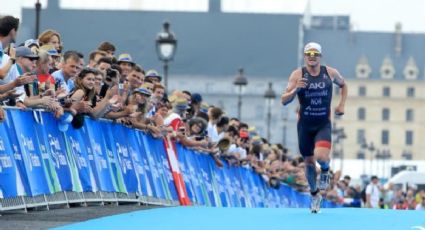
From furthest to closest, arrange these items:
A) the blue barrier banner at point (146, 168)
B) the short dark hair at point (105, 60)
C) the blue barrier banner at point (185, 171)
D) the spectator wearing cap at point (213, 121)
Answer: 1. the spectator wearing cap at point (213, 121)
2. the blue barrier banner at point (185, 171)
3. the blue barrier banner at point (146, 168)
4. the short dark hair at point (105, 60)

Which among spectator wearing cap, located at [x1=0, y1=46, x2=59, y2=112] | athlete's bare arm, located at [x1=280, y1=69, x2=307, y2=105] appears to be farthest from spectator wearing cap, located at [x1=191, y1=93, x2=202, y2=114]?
spectator wearing cap, located at [x1=0, y1=46, x2=59, y2=112]

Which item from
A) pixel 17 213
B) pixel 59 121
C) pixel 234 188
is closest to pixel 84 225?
pixel 17 213

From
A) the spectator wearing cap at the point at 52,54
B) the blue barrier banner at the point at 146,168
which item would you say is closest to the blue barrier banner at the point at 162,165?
the blue barrier banner at the point at 146,168

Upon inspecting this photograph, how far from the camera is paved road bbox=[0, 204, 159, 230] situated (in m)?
12.9

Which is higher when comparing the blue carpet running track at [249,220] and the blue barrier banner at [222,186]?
the blue carpet running track at [249,220]

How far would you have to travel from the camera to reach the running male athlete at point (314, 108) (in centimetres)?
1845

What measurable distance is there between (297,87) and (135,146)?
2.70 metres

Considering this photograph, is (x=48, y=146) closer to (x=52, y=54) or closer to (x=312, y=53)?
(x=52, y=54)

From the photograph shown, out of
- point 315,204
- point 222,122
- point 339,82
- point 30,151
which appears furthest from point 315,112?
point 222,122

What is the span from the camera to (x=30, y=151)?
51.4ft


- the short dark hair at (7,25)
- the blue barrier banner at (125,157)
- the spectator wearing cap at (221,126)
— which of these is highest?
the short dark hair at (7,25)

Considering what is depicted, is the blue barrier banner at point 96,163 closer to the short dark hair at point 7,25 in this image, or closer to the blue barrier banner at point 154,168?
the blue barrier banner at point 154,168

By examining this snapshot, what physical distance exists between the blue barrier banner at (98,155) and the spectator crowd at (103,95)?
21 cm

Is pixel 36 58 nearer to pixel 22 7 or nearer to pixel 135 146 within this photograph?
pixel 135 146
